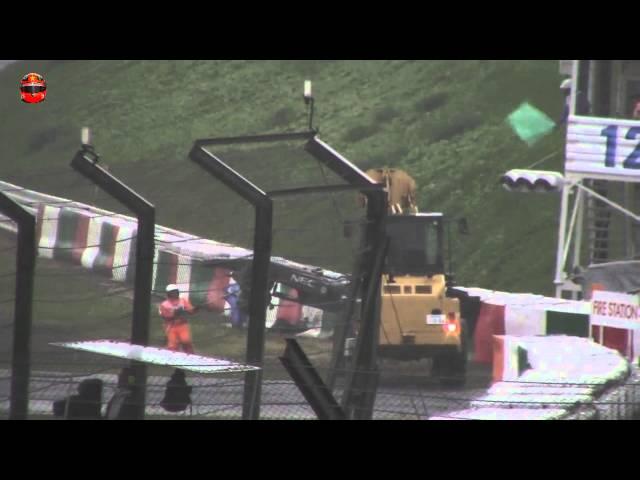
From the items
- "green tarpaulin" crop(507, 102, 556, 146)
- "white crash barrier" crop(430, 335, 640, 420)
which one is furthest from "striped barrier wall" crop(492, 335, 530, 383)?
"green tarpaulin" crop(507, 102, 556, 146)

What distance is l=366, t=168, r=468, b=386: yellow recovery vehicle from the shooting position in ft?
63.8

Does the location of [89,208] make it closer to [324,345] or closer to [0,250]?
[0,250]

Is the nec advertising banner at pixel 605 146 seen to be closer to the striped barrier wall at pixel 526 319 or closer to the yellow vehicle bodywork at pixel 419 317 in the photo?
the striped barrier wall at pixel 526 319

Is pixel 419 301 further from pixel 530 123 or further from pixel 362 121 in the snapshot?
pixel 362 121

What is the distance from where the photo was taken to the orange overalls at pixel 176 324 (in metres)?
9.27

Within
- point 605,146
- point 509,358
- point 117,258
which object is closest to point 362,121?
point 605,146

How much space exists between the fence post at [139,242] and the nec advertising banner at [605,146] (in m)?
14.3

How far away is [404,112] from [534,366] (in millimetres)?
30032

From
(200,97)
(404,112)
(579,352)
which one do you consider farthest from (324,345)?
(200,97)

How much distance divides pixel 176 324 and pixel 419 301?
10.7 m

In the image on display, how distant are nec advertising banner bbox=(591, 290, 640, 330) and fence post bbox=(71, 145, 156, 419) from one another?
10.4m

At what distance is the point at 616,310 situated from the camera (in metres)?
18.5

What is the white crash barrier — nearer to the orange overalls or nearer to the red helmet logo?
the orange overalls

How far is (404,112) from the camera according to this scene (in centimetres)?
4409
